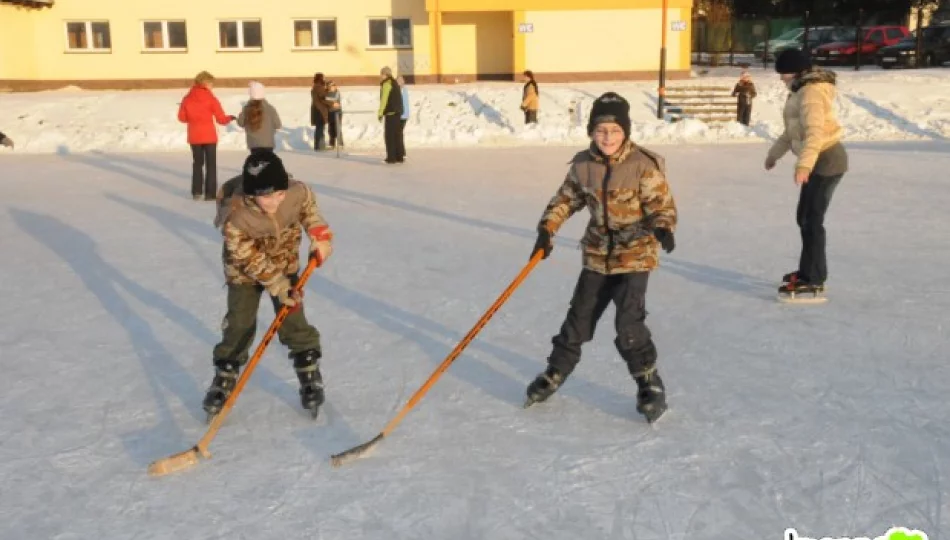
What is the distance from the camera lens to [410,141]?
17.7 metres

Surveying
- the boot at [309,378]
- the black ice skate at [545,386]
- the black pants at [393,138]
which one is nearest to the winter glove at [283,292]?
the boot at [309,378]

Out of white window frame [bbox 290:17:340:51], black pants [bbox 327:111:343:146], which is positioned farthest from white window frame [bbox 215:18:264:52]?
black pants [bbox 327:111:343:146]

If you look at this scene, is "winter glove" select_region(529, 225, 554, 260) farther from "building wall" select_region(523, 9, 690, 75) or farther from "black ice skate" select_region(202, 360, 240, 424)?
"building wall" select_region(523, 9, 690, 75)

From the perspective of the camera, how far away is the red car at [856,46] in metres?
28.7

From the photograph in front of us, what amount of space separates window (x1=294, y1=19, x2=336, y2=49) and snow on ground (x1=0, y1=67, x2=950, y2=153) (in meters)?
4.23

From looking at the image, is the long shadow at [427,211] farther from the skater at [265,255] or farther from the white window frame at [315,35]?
the white window frame at [315,35]

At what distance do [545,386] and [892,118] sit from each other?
17608 mm

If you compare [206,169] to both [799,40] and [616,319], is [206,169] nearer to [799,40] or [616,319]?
[616,319]

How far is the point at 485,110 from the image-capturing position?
2052 cm

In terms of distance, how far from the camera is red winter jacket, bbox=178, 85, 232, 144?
10.0 m

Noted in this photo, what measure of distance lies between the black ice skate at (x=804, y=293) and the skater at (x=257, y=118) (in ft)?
19.8

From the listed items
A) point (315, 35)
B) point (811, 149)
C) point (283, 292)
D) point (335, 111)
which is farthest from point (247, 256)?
point (315, 35)

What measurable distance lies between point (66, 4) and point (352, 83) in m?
8.89

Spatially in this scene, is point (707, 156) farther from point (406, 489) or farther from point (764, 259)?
point (406, 489)
